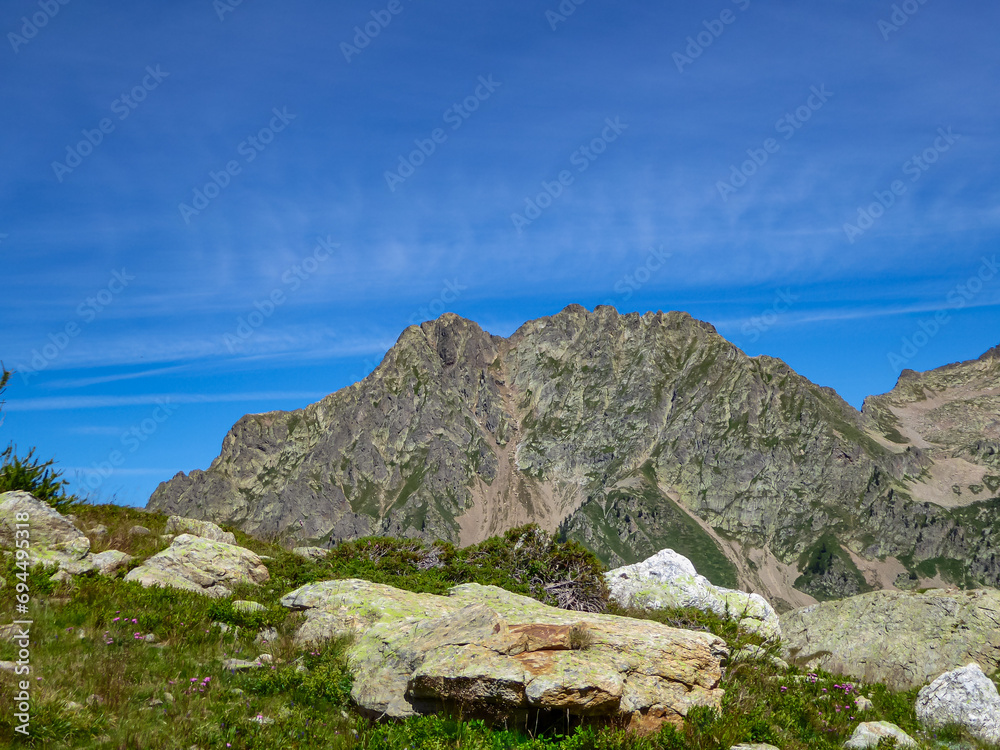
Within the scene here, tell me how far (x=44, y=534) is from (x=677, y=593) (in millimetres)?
17552

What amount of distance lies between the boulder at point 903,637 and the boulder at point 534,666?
21.8ft

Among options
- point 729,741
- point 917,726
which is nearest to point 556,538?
point 917,726

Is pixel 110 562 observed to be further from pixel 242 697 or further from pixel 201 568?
pixel 242 697

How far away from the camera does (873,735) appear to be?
1040 cm

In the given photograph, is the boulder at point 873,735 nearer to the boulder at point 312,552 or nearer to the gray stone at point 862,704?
the gray stone at point 862,704

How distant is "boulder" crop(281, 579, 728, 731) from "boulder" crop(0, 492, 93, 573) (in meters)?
6.29

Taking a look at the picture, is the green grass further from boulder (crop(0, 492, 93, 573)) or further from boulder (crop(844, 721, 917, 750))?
boulder (crop(0, 492, 93, 573))

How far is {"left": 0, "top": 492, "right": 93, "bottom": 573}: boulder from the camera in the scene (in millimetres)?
13922

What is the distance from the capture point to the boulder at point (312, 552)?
20.5 m

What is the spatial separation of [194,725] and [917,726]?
12881mm

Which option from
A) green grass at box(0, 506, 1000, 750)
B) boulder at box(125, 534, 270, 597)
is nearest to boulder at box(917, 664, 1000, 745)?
green grass at box(0, 506, 1000, 750)

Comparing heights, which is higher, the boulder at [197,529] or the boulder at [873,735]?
the boulder at [197,529]

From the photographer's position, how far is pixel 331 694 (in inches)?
400

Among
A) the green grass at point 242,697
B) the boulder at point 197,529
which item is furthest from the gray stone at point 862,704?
the boulder at point 197,529
